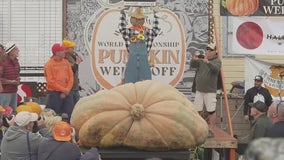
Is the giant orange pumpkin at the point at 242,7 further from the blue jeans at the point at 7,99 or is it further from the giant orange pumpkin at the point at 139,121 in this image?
the giant orange pumpkin at the point at 139,121

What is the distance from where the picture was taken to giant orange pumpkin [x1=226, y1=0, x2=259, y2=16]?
1309cm

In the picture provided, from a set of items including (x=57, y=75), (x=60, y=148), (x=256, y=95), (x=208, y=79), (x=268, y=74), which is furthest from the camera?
(x=268, y=74)

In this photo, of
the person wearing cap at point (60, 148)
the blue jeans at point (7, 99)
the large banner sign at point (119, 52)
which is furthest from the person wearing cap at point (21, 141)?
the large banner sign at point (119, 52)

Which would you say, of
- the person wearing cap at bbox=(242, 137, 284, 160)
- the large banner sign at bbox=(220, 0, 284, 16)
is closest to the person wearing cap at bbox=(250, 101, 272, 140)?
the large banner sign at bbox=(220, 0, 284, 16)

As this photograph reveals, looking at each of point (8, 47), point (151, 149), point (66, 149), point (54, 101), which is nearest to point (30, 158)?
point (66, 149)

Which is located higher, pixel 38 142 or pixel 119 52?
pixel 119 52

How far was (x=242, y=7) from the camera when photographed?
13.2 m

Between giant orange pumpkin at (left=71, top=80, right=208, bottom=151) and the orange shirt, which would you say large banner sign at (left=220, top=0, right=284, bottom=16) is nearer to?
the orange shirt

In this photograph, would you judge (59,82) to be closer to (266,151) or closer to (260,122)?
(260,122)

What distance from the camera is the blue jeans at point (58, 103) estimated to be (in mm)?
10609

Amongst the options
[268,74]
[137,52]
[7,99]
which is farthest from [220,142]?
[268,74]

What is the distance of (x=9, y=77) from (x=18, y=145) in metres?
4.43

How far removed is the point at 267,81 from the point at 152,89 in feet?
21.0

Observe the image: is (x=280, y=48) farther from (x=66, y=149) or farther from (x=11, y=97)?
(x=66, y=149)
